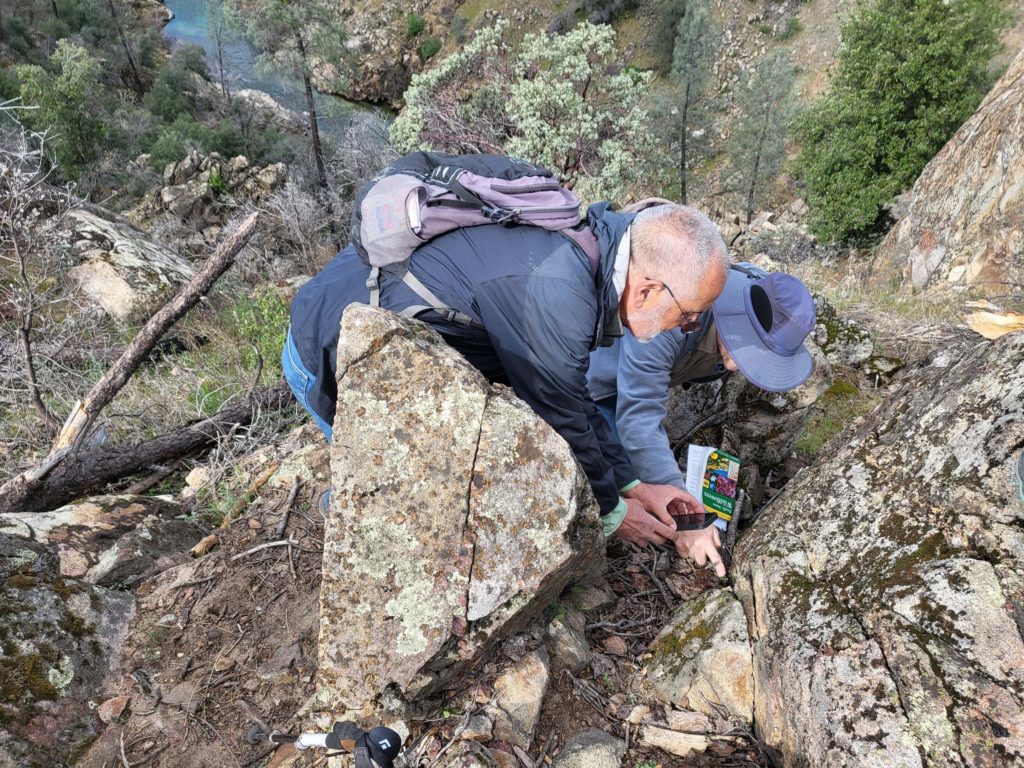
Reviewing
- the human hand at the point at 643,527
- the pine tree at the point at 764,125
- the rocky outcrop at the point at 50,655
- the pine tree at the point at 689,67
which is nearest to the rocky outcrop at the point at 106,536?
the rocky outcrop at the point at 50,655

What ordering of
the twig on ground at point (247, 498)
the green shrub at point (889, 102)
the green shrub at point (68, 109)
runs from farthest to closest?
the green shrub at point (68, 109) < the green shrub at point (889, 102) < the twig on ground at point (247, 498)

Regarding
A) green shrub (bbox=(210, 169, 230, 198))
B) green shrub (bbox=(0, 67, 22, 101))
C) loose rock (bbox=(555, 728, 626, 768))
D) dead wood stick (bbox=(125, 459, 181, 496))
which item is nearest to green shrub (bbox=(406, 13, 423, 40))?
green shrub (bbox=(0, 67, 22, 101))

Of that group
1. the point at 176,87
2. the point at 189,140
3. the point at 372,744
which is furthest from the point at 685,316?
the point at 176,87

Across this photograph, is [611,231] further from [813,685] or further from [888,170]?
[888,170]

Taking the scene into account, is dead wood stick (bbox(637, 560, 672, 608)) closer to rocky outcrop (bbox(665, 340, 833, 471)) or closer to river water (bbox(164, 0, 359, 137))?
rocky outcrop (bbox(665, 340, 833, 471))

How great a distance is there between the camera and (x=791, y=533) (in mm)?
2432

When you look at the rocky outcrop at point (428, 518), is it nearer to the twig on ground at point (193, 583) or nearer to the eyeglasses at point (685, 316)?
the eyeglasses at point (685, 316)

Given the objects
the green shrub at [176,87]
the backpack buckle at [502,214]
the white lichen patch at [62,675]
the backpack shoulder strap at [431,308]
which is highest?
the backpack buckle at [502,214]

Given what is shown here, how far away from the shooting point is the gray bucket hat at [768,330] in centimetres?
300

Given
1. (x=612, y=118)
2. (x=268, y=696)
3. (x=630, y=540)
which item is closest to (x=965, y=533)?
(x=630, y=540)

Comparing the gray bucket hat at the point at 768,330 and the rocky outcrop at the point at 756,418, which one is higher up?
the gray bucket hat at the point at 768,330

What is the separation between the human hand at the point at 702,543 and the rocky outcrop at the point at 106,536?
2.52 meters

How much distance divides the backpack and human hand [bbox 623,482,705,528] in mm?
1159

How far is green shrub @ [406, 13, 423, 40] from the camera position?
3725cm
